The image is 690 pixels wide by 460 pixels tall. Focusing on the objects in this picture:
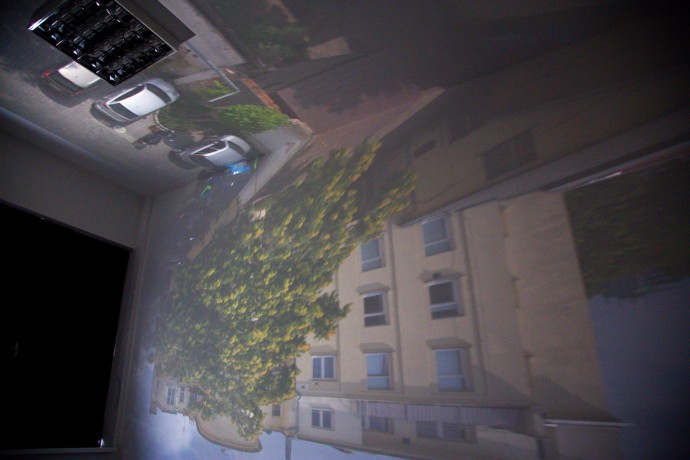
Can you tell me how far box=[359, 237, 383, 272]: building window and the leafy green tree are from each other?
41.0 inches

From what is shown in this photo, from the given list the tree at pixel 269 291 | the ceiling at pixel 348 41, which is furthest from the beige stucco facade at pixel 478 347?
the ceiling at pixel 348 41

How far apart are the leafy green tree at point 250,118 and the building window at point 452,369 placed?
1.73m

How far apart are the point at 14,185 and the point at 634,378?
144 inches

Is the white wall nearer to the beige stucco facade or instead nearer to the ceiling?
the ceiling

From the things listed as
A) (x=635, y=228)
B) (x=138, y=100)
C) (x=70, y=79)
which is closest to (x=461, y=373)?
(x=635, y=228)

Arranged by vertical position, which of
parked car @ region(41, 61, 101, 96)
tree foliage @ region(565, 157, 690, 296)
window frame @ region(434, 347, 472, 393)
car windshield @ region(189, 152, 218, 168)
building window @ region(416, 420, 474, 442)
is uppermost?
parked car @ region(41, 61, 101, 96)

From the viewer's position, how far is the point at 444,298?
1927 millimetres

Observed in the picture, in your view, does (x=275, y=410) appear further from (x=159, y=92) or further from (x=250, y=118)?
(x=159, y=92)

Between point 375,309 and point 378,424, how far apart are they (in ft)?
1.73

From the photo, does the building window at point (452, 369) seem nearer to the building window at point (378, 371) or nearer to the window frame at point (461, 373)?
the window frame at point (461, 373)

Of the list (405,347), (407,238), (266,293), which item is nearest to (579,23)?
(407,238)

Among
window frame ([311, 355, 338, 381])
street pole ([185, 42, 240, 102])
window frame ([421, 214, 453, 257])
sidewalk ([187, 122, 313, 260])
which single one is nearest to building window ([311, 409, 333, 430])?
window frame ([311, 355, 338, 381])

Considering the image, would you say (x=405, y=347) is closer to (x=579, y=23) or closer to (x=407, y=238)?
(x=407, y=238)

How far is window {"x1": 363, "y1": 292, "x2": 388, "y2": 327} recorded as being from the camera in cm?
209
